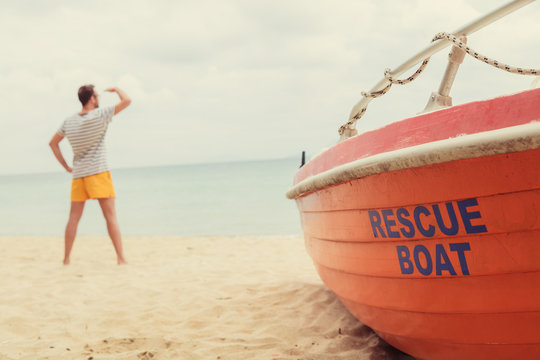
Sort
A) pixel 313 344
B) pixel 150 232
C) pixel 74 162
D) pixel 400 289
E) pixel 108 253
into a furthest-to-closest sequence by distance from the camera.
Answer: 1. pixel 150 232
2. pixel 108 253
3. pixel 74 162
4. pixel 313 344
5. pixel 400 289

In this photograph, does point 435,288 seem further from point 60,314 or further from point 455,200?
point 60,314

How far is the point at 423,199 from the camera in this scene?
184 centimetres

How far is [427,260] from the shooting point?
1917 millimetres

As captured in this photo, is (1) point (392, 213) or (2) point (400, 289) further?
(2) point (400, 289)

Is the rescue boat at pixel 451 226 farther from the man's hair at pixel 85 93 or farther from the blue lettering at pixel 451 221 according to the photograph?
the man's hair at pixel 85 93

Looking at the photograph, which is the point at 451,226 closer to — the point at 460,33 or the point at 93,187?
the point at 460,33

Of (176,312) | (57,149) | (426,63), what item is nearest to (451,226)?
(426,63)

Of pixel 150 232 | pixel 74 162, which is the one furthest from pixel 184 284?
pixel 150 232

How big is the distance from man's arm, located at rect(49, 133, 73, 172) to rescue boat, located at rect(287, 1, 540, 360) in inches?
156

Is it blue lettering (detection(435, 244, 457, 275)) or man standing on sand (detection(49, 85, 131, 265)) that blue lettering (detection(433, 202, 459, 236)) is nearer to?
blue lettering (detection(435, 244, 457, 275))

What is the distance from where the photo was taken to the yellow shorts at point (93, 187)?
5.12m

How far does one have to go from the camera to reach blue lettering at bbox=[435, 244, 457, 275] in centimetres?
187

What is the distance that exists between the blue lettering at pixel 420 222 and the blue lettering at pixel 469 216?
0.12m

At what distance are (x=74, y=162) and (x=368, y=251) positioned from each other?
3992 mm
